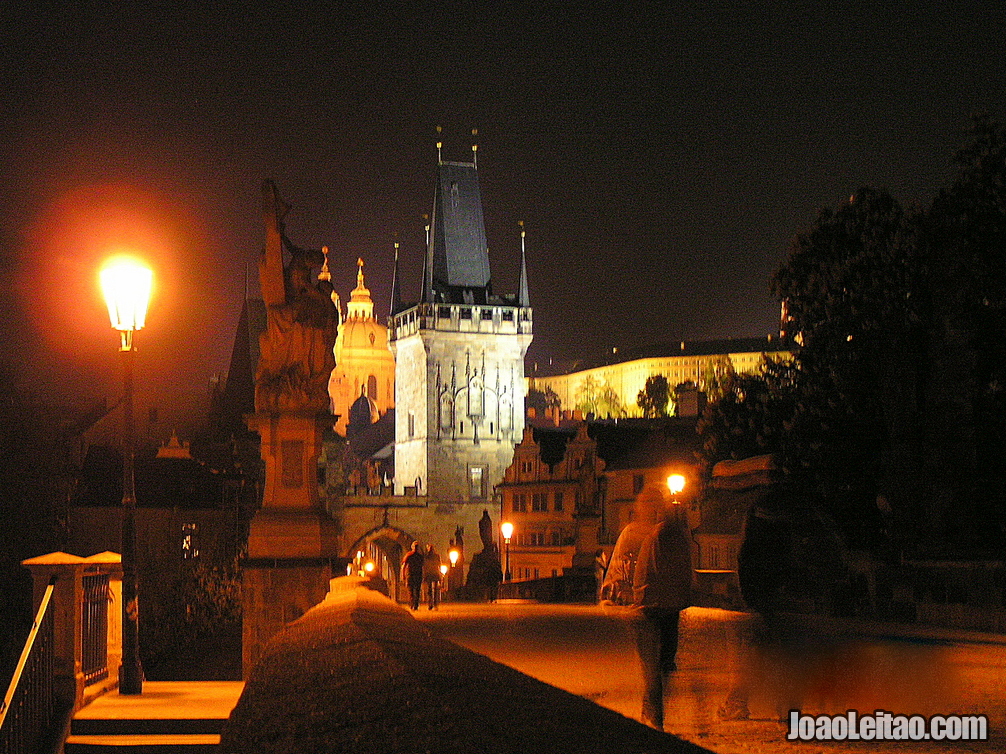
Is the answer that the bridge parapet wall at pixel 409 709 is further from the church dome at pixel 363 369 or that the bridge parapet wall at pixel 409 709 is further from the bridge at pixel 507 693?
the church dome at pixel 363 369

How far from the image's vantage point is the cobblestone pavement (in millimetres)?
9853

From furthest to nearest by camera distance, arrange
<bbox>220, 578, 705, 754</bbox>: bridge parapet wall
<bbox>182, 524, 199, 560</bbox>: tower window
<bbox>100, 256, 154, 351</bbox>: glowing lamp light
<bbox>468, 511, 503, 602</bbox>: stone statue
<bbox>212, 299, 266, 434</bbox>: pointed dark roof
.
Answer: <bbox>212, 299, 266, 434</bbox>: pointed dark roof
<bbox>182, 524, 199, 560</bbox>: tower window
<bbox>468, 511, 503, 602</bbox>: stone statue
<bbox>100, 256, 154, 351</bbox>: glowing lamp light
<bbox>220, 578, 705, 754</bbox>: bridge parapet wall

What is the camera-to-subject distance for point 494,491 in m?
128

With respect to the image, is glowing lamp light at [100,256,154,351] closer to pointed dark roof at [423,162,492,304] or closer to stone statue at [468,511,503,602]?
stone statue at [468,511,503,602]

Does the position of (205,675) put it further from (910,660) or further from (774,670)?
(774,670)

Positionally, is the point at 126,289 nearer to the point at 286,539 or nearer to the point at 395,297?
the point at 286,539

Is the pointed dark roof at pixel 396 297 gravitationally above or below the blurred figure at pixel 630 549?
above

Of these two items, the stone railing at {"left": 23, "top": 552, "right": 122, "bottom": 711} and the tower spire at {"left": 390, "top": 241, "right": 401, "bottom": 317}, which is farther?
the tower spire at {"left": 390, "top": 241, "right": 401, "bottom": 317}

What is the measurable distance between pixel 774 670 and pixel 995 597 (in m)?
15.7

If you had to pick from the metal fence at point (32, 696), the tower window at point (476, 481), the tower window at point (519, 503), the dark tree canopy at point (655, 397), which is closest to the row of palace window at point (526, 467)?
the tower window at point (519, 503)

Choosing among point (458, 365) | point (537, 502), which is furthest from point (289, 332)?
point (458, 365)

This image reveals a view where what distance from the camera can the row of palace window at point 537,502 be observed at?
9256 cm

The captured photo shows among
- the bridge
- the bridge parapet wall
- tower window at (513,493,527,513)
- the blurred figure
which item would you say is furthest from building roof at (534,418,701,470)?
the bridge parapet wall

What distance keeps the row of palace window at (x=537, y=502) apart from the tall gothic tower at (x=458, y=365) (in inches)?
1197
